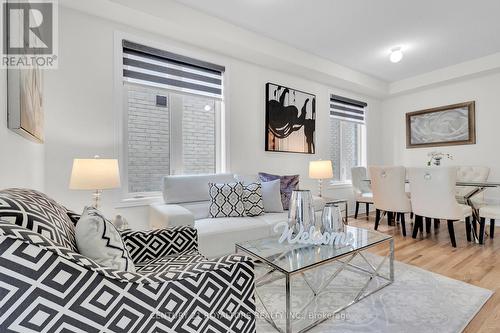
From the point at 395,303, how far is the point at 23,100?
262 cm

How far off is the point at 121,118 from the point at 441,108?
17.2 feet

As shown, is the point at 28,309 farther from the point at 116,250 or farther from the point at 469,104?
the point at 469,104

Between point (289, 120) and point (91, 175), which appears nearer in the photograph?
point (91, 175)

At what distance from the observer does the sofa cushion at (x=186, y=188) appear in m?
2.65

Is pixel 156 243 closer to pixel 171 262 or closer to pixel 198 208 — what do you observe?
pixel 171 262

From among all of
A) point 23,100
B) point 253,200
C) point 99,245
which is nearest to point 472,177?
point 253,200

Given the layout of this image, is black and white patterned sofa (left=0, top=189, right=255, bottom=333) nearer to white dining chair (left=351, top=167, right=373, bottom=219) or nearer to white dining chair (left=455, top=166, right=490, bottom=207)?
white dining chair (left=351, top=167, right=373, bottom=219)

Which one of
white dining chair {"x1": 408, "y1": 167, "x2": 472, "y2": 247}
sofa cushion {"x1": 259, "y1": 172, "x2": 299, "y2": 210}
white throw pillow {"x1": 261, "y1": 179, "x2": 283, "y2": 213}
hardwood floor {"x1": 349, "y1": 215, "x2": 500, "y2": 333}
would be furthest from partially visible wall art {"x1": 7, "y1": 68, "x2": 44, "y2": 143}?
white dining chair {"x1": 408, "y1": 167, "x2": 472, "y2": 247}

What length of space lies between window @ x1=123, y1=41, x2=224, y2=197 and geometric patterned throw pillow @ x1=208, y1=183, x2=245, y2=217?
24.4 inches

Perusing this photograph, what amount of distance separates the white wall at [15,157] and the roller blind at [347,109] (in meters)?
4.25

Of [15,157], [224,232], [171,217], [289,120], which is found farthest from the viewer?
[289,120]

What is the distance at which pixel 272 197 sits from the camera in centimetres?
293

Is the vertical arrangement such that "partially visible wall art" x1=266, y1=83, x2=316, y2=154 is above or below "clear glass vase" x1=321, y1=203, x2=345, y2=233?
above

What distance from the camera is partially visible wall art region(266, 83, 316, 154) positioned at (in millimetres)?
3709
